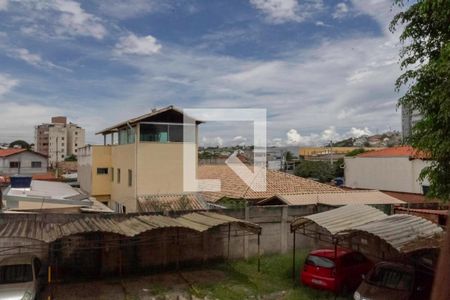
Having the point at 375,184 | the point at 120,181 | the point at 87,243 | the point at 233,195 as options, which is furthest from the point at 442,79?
the point at 375,184

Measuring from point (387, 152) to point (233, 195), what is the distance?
16.8 meters

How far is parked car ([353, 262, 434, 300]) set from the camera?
9.90 m

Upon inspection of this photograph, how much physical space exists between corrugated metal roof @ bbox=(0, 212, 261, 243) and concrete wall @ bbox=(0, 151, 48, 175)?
152ft

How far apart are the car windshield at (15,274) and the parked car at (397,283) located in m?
8.83

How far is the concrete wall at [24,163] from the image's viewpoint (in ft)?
177

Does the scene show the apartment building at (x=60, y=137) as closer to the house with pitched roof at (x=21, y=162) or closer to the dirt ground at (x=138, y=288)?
the house with pitched roof at (x=21, y=162)

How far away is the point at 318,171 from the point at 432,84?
155ft

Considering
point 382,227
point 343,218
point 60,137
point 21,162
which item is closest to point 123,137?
point 343,218

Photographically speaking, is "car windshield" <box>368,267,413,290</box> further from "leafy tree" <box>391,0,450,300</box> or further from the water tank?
the water tank

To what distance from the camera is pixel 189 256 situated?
14.6 meters

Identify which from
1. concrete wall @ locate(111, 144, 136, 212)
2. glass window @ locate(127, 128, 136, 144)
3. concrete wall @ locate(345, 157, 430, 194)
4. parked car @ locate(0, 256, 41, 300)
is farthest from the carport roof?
concrete wall @ locate(345, 157, 430, 194)

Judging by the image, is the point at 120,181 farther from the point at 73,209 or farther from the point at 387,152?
the point at 387,152

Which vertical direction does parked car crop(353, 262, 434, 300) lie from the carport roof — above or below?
below

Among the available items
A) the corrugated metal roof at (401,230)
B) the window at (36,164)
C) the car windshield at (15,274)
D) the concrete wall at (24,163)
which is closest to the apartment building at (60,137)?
the concrete wall at (24,163)
